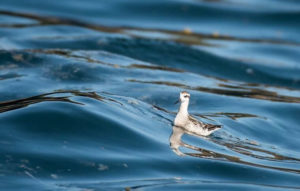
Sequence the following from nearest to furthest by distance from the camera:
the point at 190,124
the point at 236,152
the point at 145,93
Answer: the point at 236,152 < the point at 190,124 < the point at 145,93

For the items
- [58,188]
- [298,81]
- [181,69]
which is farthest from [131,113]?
[298,81]

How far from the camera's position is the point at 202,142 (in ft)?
42.5

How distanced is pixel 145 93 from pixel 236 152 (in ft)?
12.1

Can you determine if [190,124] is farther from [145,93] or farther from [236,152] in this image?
[145,93]

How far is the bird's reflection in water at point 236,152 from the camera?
1216cm

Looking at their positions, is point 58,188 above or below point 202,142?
below

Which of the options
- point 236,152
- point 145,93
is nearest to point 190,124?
point 236,152

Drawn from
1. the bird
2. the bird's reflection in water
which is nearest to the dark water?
the bird's reflection in water

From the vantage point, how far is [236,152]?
41.2 feet

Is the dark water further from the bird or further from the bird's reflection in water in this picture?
the bird

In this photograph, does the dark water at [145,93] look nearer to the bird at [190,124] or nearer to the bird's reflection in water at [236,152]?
the bird's reflection in water at [236,152]

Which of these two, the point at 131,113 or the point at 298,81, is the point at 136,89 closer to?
→ the point at 131,113

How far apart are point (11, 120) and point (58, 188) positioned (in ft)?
8.21

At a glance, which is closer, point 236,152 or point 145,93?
point 236,152
